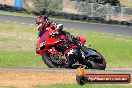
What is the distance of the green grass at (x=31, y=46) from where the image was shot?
59.6ft

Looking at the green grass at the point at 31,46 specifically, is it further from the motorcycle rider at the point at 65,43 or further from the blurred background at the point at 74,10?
the blurred background at the point at 74,10

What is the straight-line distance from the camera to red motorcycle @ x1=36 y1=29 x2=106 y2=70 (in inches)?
538

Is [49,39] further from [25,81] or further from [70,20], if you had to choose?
[70,20]

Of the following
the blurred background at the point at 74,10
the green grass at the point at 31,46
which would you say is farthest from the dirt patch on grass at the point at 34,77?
the blurred background at the point at 74,10

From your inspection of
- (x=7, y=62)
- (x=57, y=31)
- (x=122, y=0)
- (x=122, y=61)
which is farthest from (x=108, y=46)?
(x=122, y=0)

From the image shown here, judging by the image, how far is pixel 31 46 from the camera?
75.0ft

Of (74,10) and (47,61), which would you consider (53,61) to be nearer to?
(47,61)

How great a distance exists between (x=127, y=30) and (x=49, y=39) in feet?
66.5

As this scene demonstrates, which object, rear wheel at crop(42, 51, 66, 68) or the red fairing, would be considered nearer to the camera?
rear wheel at crop(42, 51, 66, 68)

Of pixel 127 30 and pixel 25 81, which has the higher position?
pixel 25 81

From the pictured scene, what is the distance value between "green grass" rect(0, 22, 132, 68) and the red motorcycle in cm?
267

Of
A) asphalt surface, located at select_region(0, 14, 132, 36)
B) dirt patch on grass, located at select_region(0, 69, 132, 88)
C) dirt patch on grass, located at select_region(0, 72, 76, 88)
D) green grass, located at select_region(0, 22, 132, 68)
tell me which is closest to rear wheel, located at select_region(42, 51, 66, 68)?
green grass, located at select_region(0, 22, 132, 68)

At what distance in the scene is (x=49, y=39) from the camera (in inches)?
563

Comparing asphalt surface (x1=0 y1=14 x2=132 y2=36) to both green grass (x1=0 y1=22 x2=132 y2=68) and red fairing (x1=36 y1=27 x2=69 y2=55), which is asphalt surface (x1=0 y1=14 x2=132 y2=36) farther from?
red fairing (x1=36 y1=27 x2=69 y2=55)
